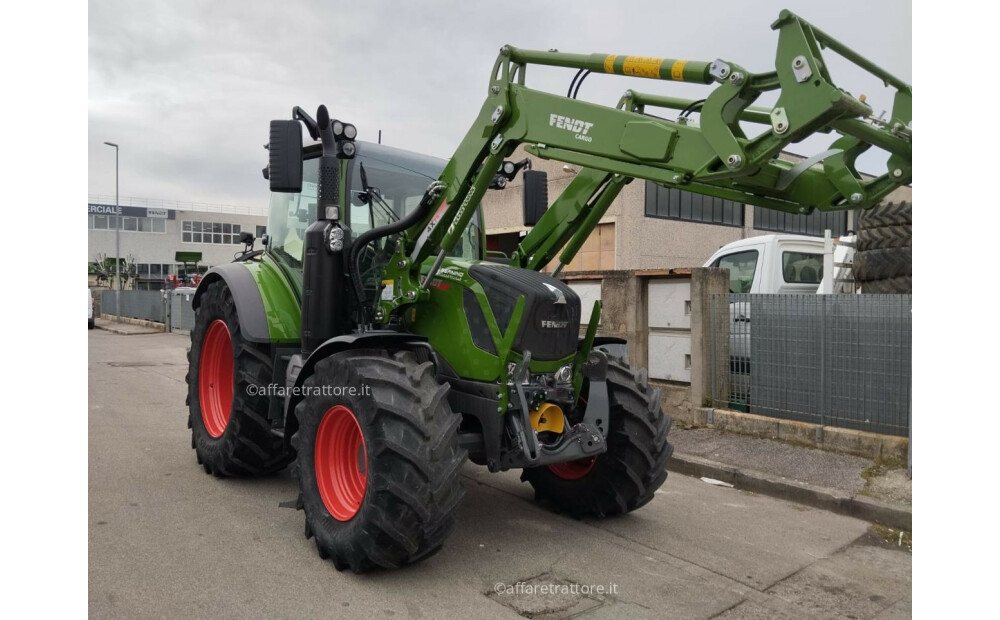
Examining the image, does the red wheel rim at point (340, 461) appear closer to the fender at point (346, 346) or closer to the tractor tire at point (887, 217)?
the fender at point (346, 346)

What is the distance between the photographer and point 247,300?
5633mm

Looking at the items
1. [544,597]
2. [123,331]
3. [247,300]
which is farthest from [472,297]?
[123,331]

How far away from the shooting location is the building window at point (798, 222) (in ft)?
93.9

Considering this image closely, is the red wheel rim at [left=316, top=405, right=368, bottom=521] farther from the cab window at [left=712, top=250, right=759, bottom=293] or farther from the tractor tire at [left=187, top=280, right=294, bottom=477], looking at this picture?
the cab window at [left=712, top=250, right=759, bottom=293]

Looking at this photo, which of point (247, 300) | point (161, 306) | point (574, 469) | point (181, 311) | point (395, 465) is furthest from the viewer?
point (161, 306)

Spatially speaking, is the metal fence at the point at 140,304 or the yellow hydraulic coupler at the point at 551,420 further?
the metal fence at the point at 140,304

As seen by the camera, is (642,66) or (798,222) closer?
(642,66)

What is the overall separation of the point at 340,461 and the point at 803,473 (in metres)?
3.96

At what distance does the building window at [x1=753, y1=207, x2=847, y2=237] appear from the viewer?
28625 millimetres

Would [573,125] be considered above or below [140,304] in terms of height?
above

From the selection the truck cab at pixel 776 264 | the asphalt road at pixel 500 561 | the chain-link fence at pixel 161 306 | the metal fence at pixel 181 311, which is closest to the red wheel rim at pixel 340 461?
the asphalt road at pixel 500 561

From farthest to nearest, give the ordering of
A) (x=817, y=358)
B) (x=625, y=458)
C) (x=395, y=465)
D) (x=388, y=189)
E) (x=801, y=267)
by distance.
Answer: (x=801, y=267)
(x=817, y=358)
(x=388, y=189)
(x=625, y=458)
(x=395, y=465)

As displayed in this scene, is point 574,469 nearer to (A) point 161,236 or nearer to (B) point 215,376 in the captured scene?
(B) point 215,376

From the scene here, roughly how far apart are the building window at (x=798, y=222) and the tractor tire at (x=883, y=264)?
66.3 feet
